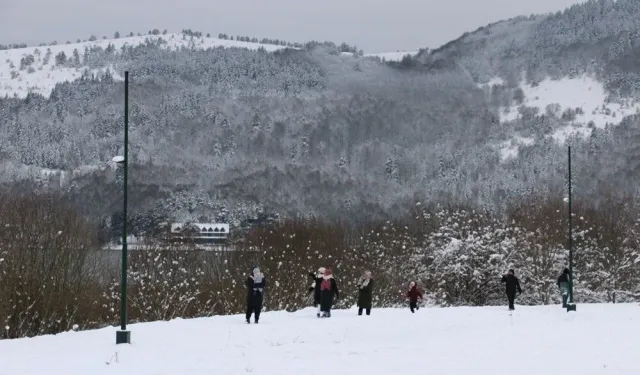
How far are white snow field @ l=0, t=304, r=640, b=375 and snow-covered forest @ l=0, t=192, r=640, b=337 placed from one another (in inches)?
809

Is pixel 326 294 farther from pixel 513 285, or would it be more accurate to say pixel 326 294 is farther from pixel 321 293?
pixel 513 285

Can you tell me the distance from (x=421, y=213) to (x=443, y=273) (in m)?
16.1

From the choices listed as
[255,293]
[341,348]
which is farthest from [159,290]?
[341,348]

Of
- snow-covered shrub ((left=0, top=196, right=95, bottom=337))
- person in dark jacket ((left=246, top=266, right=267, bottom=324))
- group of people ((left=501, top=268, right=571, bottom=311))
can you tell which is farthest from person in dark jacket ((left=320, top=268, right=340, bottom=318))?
snow-covered shrub ((left=0, top=196, right=95, bottom=337))

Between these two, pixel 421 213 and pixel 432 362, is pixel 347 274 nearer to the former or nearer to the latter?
pixel 421 213

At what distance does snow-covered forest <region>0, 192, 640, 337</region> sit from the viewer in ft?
164

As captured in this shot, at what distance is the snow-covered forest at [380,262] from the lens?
164 feet

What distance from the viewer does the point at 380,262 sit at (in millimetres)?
66312

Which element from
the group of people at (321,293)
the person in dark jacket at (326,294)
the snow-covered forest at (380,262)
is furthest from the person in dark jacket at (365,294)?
the snow-covered forest at (380,262)

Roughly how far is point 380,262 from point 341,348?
45.4 metres

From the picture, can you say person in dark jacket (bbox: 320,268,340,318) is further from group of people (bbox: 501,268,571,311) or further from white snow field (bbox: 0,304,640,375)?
group of people (bbox: 501,268,571,311)

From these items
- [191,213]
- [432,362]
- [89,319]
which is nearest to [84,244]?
[89,319]

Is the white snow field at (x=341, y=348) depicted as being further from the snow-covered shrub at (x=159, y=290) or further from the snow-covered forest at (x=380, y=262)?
the snow-covered shrub at (x=159, y=290)

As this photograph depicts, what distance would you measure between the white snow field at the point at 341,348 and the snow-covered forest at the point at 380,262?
2054 centimetres
